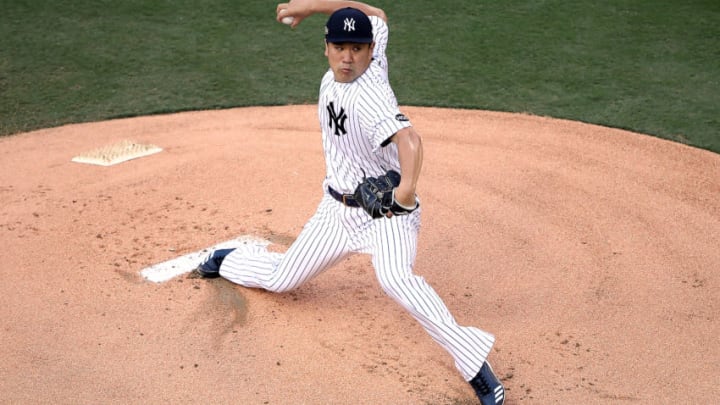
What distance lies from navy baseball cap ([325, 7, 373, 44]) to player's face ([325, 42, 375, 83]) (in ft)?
0.16

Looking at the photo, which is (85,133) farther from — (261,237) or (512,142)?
(512,142)

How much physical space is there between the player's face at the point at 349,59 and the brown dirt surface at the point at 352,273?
4.49ft

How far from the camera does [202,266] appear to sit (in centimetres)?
516

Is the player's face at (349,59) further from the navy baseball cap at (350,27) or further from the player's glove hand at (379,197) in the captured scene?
the player's glove hand at (379,197)

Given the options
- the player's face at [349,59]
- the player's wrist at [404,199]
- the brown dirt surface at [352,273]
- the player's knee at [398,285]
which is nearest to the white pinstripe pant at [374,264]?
the player's knee at [398,285]

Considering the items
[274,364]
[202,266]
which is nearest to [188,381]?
[274,364]

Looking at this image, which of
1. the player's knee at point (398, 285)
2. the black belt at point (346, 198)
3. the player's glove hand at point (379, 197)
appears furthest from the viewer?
the black belt at point (346, 198)

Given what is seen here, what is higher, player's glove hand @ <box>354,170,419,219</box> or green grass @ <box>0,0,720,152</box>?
player's glove hand @ <box>354,170,419,219</box>

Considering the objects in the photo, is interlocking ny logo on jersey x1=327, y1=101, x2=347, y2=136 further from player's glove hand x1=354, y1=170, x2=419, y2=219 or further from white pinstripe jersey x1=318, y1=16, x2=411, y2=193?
player's glove hand x1=354, y1=170, x2=419, y2=219

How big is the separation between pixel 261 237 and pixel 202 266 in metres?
0.64

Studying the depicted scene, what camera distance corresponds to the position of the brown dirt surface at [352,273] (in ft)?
14.0

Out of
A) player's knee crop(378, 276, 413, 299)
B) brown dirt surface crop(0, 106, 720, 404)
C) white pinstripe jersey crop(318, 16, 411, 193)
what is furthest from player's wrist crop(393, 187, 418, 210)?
brown dirt surface crop(0, 106, 720, 404)

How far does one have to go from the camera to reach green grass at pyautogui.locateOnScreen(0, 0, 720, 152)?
8172mm

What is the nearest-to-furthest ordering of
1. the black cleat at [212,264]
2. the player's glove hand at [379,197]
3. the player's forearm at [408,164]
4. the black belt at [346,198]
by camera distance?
1. the player's forearm at [408,164]
2. the player's glove hand at [379,197]
3. the black belt at [346,198]
4. the black cleat at [212,264]
